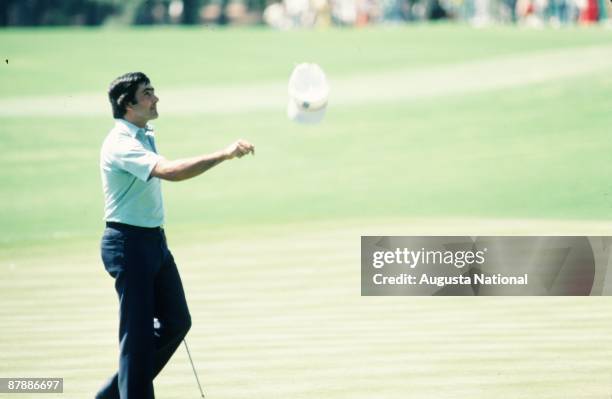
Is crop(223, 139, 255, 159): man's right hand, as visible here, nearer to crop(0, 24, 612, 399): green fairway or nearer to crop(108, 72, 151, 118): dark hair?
crop(108, 72, 151, 118): dark hair

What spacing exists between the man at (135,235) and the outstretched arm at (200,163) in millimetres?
138

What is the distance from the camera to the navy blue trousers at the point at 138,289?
6.39 meters

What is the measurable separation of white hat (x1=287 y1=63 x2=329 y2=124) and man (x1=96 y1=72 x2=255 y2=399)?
79cm

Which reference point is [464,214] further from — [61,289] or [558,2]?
[558,2]

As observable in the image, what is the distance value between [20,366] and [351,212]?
1191 cm

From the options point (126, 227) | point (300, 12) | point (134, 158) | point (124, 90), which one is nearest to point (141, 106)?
point (124, 90)

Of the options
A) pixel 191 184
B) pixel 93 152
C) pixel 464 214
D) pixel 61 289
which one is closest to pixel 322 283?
pixel 61 289

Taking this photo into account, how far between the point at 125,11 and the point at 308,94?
45049mm

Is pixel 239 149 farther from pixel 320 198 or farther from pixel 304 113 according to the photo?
pixel 320 198

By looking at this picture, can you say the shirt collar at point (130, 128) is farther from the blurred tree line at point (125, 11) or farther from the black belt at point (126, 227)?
the blurred tree line at point (125, 11)

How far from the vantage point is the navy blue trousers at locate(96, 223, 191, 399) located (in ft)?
21.0

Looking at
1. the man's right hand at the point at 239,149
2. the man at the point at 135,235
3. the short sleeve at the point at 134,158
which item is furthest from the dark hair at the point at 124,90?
the man's right hand at the point at 239,149

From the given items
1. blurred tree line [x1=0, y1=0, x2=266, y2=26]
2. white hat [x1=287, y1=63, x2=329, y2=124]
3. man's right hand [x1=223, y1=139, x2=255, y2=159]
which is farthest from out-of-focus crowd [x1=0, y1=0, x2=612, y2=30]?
man's right hand [x1=223, y1=139, x2=255, y2=159]

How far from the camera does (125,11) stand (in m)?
50.8
